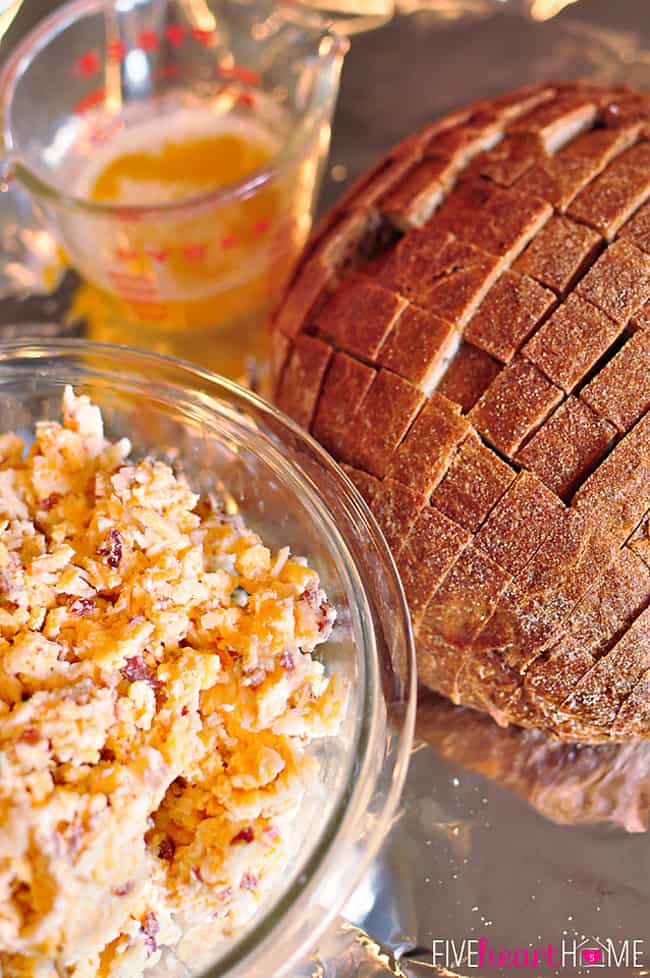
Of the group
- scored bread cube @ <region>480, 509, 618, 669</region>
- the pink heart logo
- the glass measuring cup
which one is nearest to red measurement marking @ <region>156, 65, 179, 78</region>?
the glass measuring cup

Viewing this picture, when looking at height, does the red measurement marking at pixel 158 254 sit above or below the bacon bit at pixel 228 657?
above

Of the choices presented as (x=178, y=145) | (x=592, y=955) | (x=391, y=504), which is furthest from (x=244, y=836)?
(x=178, y=145)

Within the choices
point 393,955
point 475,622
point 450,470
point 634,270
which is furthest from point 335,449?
point 393,955

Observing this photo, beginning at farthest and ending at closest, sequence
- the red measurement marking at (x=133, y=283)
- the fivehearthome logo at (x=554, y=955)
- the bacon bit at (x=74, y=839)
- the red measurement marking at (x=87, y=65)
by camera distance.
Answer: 1. the red measurement marking at (x=87, y=65)
2. the red measurement marking at (x=133, y=283)
3. the fivehearthome logo at (x=554, y=955)
4. the bacon bit at (x=74, y=839)

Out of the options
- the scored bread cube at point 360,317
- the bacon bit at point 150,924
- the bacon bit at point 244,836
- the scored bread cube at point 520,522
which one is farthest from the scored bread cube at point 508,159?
the bacon bit at point 150,924

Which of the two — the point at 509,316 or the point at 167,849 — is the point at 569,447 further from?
the point at 167,849

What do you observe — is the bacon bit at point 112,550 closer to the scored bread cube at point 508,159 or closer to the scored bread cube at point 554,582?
the scored bread cube at point 554,582

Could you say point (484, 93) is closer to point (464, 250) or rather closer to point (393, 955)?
point (464, 250)
